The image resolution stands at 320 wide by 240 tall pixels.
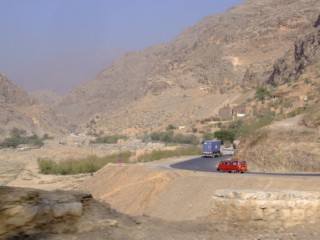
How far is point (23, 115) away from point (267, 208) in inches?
5146

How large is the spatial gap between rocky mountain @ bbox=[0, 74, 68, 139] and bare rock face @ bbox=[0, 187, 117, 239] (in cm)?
11554

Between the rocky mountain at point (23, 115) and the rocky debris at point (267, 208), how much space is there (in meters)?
114

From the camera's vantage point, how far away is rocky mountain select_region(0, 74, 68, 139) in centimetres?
12888

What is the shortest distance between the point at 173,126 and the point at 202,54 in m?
41.5

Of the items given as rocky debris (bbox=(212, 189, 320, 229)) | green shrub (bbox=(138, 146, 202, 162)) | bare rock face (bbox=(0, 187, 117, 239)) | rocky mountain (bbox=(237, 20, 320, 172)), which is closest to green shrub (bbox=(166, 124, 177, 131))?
green shrub (bbox=(138, 146, 202, 162))

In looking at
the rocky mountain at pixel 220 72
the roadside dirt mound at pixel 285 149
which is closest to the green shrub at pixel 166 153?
the roadside dirt mound at pixel 285 149

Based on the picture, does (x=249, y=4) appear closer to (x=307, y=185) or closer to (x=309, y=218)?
(x=307, y=185)

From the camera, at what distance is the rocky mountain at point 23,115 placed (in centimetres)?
12888

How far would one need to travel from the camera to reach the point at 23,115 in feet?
449

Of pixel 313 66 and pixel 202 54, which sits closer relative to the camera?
pixel 313 66

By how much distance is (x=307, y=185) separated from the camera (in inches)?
1078

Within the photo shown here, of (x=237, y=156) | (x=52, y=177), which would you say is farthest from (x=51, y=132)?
(x=237, y=156)

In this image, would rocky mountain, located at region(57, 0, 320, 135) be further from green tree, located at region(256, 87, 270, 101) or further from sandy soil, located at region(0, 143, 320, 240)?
sandy soil, located at region(0, 143, 320, 240)

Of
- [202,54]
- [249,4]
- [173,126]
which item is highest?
[249,4]
